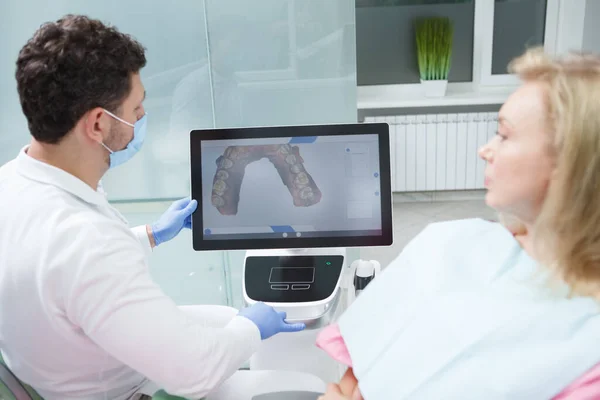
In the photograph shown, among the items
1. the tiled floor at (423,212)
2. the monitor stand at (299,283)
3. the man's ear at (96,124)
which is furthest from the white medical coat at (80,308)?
the tiled floor at (423,212)

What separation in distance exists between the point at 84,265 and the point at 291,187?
0.57 m

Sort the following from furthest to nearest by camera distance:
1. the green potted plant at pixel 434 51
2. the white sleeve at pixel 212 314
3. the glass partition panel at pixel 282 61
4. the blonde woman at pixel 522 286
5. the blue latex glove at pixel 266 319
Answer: the green potted plant at pixel 434 51, the glass partition panel at pixel 282 61, the white sleeve at pixel 212 314, the blue latex glove at pixel 266 319, the blonde woman at pixel 522 286

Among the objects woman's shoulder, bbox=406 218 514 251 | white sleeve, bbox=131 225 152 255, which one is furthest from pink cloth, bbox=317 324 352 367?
white sleeve, bbox=131 225 152 255

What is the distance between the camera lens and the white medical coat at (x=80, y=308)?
3.32ft

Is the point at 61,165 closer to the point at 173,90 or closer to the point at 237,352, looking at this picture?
the point at 237,352

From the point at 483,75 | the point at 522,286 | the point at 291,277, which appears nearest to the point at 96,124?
the point at 291,277

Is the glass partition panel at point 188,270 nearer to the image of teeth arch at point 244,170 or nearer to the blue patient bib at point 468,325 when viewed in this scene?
the image of teeth arch at point 244,170

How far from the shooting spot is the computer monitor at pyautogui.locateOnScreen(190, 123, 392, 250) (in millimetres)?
1411

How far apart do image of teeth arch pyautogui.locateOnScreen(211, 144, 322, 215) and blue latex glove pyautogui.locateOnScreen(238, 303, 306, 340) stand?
0.27 m

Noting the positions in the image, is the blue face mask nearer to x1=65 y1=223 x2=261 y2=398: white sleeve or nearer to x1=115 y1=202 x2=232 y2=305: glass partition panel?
x1=65 y1=223 x2=261 y2=398: white sleeve

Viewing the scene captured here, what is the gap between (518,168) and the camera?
33.9 inches

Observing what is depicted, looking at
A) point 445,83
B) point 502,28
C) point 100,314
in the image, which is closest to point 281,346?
point 100,314

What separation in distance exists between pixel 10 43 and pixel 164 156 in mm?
689

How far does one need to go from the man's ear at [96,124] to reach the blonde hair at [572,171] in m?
0.82
